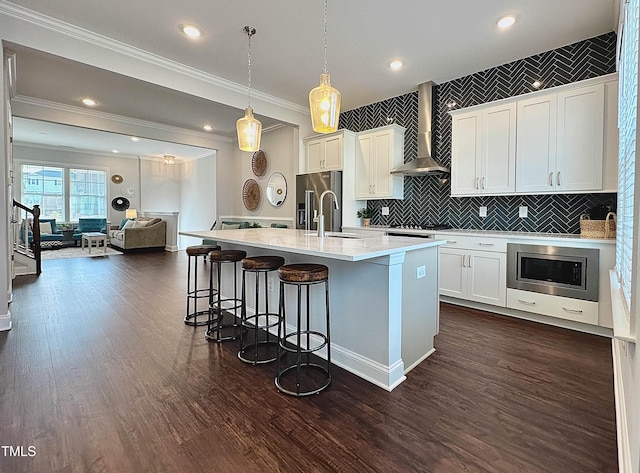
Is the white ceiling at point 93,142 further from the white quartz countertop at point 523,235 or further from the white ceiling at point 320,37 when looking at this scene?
the white quartz countertop at point 523,235

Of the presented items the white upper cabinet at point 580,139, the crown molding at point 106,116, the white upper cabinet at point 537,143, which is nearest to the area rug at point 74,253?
the crown molding at point 106,116

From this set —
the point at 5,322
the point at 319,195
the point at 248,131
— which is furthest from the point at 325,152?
the point at 5,322

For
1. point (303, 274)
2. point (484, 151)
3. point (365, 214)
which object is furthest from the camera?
point (365, 214)

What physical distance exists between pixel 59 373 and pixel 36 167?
9.82m

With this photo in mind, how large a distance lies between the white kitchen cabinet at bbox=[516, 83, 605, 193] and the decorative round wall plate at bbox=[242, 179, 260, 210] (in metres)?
5.10

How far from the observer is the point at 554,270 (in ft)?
10.3

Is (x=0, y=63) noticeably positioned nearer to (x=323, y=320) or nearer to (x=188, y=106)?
(x=188, y=106)

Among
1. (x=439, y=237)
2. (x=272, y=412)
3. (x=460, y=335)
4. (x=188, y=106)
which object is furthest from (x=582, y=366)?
(x=188, y=106)

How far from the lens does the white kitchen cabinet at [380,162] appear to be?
15.5ft

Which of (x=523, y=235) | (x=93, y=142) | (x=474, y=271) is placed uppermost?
(x=93, y=142)

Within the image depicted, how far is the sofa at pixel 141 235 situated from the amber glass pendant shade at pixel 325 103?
8015 mm

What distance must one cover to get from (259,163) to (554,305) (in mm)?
5810

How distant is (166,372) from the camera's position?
2.22 metres

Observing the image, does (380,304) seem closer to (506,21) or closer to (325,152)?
(506,21)
